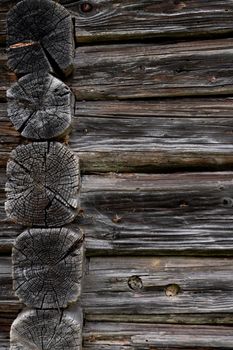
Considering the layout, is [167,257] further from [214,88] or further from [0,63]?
[0,63]

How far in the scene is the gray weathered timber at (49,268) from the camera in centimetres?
206

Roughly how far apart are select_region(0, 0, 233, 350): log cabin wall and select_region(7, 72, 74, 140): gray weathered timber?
11 centimetres

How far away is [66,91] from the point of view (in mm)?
2137

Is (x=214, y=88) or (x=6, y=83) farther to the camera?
(x=6, y=83)

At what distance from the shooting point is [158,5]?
2.21 metres

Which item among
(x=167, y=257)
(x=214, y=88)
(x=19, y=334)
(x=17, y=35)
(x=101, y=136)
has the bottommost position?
(x=19, y=334)

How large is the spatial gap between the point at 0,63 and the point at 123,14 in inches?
21.7

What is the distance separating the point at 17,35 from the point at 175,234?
0.99 m

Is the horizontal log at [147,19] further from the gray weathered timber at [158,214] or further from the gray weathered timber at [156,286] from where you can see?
the gray weathered timber at [156,286]

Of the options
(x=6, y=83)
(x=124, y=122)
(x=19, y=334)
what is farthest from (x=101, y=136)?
(x=19, y=334)

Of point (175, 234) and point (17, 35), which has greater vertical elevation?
point (17, 35)

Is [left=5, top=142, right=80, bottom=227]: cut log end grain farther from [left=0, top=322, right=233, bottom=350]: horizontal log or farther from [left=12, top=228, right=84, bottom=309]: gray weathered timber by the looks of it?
[left=0, top=322, right=233, bottom=350]: horizontal log

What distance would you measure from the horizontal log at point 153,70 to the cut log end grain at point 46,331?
860mm

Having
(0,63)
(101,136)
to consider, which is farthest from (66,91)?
(0,63)
